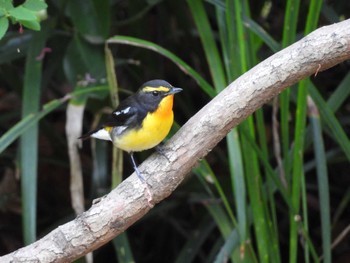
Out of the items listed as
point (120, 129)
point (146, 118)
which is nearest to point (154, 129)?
point (146, 118)

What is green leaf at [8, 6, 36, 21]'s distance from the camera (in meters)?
1.78

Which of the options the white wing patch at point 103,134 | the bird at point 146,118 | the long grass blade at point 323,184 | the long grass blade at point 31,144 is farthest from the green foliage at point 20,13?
the long grass blade at point 323,184

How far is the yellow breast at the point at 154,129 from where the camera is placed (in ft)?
6.86

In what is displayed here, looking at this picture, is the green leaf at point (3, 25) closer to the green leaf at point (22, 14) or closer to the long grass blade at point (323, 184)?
the green leaf at point (22, 14)

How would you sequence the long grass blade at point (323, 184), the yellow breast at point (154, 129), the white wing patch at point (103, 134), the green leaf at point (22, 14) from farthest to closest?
the long grass blade at point (323, 184) < the white wing patch at point (103, 134) < the yellow breast at point (154, 129) < the green leaf at point (22, 14)

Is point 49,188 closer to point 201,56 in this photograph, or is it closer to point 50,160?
point 50,160

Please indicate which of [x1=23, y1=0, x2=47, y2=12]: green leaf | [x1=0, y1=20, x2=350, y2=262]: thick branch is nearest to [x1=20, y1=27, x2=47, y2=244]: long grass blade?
[x1=0, y1=20, x2=350, y2=262]: thick branch

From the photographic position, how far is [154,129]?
6.86 feet

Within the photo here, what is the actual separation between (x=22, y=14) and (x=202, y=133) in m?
0.54

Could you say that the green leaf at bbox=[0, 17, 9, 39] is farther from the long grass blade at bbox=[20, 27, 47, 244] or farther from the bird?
the long grass blade at bbox=[20, 27, 47, 244]

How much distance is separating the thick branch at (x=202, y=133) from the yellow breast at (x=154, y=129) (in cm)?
14

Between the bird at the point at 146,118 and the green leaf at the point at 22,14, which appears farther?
the bird at the point at 146,118

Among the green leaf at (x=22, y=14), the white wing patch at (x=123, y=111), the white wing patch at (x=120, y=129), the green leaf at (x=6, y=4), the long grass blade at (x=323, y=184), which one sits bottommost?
the long grass blade at (x=323, y=184)

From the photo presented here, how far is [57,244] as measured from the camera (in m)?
1.95
